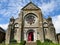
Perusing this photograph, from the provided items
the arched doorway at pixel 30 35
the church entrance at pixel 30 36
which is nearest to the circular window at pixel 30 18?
the arched doorway at pixel 30 35

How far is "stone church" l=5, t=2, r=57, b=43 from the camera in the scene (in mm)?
34938

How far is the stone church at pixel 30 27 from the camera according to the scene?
115ft

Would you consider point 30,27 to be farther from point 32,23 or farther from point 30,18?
point 30,18

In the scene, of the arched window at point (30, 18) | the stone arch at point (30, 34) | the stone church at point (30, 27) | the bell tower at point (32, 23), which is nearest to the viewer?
the stone church at point (30, 27)

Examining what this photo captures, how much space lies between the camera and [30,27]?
3653 cm

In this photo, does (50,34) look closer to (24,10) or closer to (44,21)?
(44,21)

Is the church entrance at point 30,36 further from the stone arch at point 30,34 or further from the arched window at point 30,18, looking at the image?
the arched window at point 30,18

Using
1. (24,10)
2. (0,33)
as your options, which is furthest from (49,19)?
(0,33)

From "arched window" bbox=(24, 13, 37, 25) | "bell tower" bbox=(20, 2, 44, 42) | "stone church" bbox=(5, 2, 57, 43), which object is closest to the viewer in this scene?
"stone church" bbox=(5, 2, 57, 43)

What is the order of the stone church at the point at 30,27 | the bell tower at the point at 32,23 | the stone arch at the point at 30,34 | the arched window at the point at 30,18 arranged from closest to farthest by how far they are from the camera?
the stone church at the point at 30,27
the bell tower at the point at 32,23
the stone arch at the point at 30,34
the arched window at the point at 30,18

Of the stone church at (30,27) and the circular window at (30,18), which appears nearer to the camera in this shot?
A: the stone church at (30,27)

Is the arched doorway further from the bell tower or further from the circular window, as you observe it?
the circular window

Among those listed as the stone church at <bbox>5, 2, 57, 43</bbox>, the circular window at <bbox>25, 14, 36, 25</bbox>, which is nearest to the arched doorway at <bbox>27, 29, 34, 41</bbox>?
the stone church at <bbox>5, 2, 57, 43</bbox>

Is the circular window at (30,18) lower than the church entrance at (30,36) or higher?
higher
